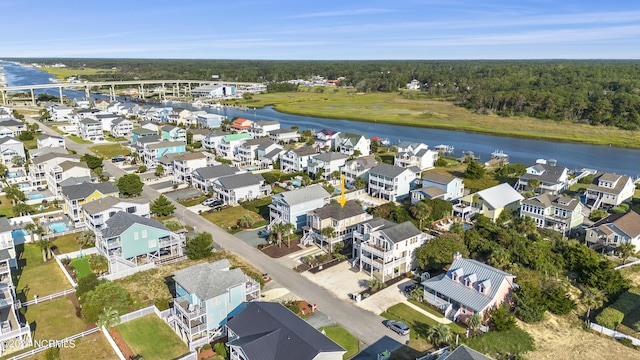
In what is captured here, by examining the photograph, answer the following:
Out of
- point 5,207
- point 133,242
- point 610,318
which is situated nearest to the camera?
point 610,318

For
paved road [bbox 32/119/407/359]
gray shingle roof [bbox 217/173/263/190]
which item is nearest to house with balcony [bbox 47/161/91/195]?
paved road [bbox 32/119/407/359]

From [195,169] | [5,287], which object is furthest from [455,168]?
[5,287]

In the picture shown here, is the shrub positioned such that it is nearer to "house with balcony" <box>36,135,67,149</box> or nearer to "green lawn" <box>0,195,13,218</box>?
"green lawn" <box>0,195,13,218</box>

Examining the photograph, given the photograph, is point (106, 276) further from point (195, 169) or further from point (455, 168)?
point (455, 168)

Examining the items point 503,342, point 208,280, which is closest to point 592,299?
point 503,342

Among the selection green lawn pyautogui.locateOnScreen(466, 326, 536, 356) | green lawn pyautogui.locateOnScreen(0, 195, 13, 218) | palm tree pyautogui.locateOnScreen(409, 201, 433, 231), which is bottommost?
green lawn pyautogui.locateOnScreen(466, 326, 536, 356)

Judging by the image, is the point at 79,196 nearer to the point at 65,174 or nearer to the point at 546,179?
the point at 65,174

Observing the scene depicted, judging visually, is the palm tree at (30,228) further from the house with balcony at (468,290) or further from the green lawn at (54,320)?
the house with balcony at (468,290)

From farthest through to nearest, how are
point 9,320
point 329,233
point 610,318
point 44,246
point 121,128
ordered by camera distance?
point 121,128, point 329,233, point 44,246, point 610,318, point 9,320
